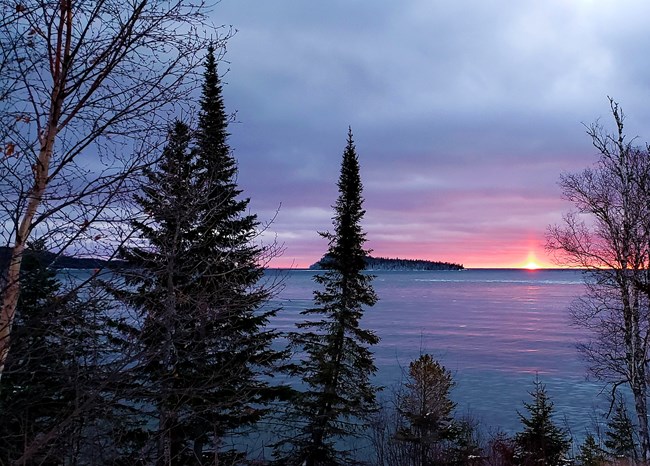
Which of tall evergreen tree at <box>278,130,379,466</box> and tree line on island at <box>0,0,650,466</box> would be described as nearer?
tree line on island at <box>0,0,650,466</box>

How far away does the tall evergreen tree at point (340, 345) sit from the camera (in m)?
20.8

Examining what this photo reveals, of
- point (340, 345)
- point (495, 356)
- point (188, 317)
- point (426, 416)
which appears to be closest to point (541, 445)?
point (426, 416)

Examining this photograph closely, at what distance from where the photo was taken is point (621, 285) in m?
18.5

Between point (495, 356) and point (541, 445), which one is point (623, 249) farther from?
point (495, 356)

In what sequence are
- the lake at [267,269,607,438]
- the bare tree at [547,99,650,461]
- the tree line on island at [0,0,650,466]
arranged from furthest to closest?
the lake at [267,269,607,438] → the bare tree at [547,99,650,461] → the tree line on island at [0,0,650,466]

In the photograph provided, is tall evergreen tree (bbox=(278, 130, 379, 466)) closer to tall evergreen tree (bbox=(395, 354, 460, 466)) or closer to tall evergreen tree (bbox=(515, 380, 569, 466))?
tall evergreen tree (bbox=(395, 354, 460, 466))

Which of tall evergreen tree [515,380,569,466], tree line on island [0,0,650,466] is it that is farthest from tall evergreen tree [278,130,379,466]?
tall evergreen tree [515,380,569,466]

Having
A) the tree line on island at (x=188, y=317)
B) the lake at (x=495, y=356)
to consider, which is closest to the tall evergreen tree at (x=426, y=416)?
the tree line on island at (x=188, y=317)

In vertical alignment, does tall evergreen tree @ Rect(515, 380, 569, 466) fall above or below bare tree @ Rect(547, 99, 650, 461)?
below

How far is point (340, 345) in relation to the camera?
21672mm

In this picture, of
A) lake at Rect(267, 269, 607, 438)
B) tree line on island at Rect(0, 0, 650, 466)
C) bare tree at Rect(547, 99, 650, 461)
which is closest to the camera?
tree line on island at Rect(0, 0, 650, 466)

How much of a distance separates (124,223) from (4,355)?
1509 millimetres

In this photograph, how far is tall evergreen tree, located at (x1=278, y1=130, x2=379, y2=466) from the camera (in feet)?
68.3

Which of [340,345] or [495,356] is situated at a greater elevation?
[340,345]
